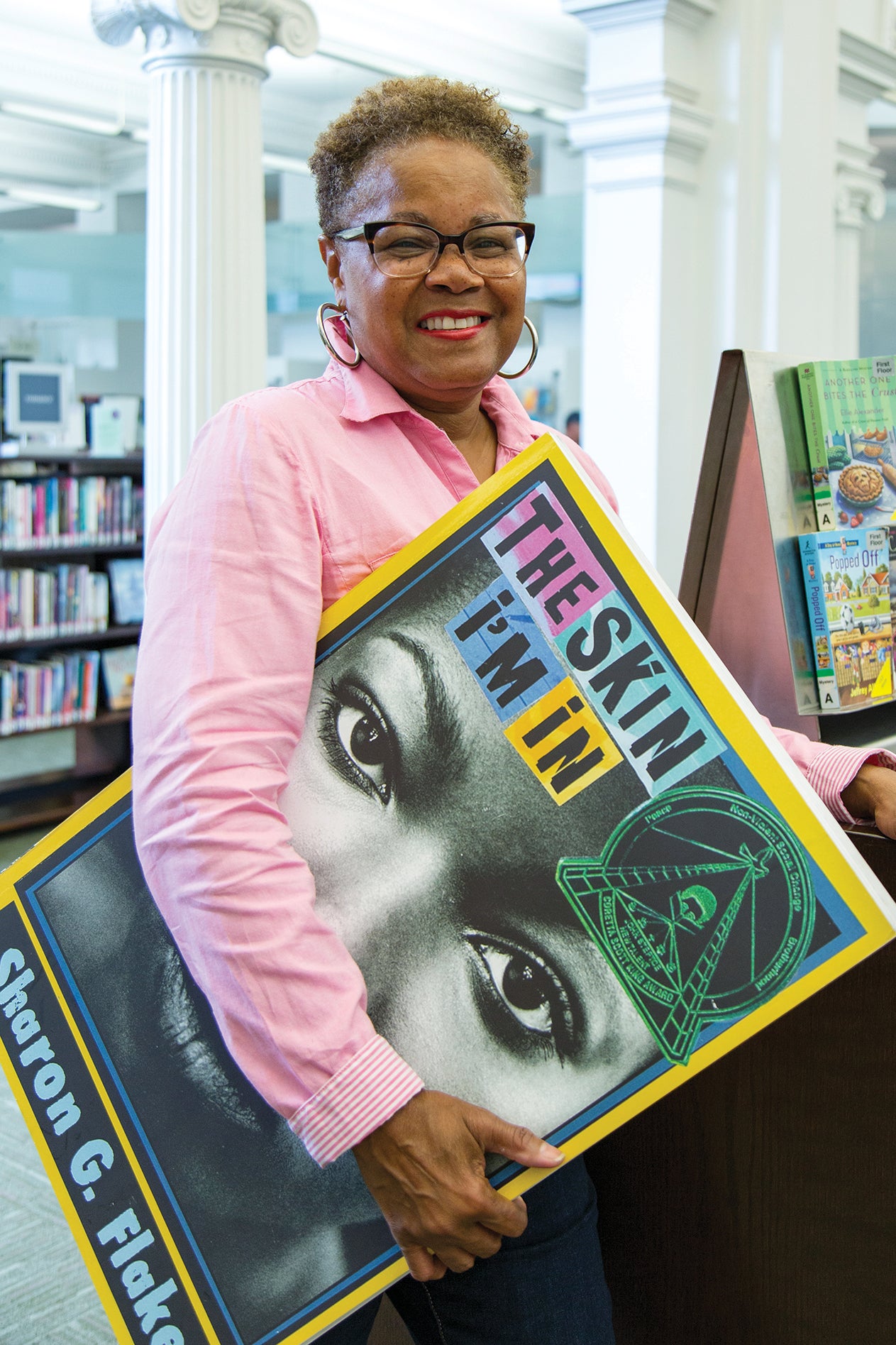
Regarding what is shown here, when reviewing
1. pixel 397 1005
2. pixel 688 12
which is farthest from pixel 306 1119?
pixel 688 12

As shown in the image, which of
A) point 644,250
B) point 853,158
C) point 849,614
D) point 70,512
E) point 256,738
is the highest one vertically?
point 853,158

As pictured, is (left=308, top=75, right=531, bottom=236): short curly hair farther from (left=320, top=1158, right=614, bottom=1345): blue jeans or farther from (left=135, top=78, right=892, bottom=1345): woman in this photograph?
(left=320, top=1158, right=614, bottom=1345): blue jeans

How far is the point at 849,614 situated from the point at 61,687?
4576 mm

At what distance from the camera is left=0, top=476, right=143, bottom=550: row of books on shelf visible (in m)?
5.31

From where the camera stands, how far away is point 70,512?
18.2 ft

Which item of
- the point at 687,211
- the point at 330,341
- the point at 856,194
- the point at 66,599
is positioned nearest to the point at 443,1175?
the point at 330,341

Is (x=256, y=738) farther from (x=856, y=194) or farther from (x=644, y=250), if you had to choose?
(x=856, y=194)

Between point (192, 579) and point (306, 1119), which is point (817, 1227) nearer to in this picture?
point (306, 1119)

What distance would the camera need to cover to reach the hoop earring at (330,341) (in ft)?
3.55

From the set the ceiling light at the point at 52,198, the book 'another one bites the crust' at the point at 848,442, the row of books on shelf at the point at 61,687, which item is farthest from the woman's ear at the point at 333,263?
the ceiling light at the point at 52,198

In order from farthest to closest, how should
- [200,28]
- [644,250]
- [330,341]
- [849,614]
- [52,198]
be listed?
[52,198] < [644,250] < [200,28] < [849,614] < [330,341]

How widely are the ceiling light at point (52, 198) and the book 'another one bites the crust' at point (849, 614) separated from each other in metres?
10.3

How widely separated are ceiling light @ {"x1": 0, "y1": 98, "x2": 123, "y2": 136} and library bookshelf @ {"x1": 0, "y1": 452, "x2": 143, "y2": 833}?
133 inches

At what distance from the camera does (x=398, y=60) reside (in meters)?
6.70
